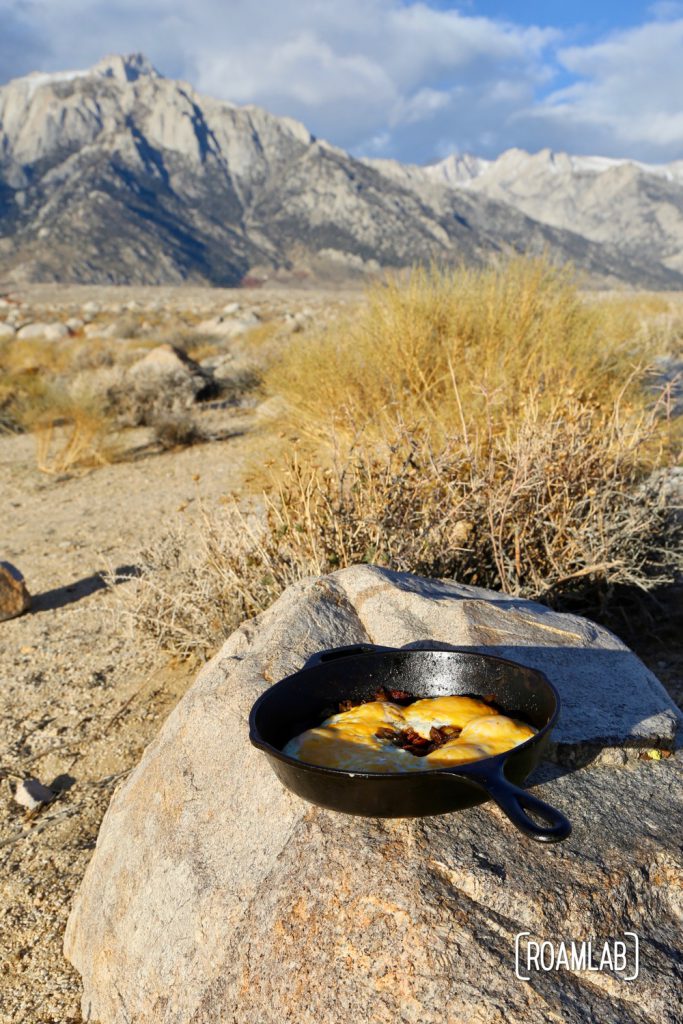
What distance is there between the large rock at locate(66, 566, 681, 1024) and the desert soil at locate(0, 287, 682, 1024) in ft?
0.73

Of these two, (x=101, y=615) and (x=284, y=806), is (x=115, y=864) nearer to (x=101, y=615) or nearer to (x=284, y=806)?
(x=284, y=806)

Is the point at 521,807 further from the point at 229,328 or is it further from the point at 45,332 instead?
the point at 45,332

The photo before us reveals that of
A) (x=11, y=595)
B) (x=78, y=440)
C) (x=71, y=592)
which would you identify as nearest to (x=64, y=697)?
(x=11, y=595)

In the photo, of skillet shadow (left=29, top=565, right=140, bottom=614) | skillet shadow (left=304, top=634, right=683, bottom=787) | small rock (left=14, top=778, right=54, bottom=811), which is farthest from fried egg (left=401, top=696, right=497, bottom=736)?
skillet shadow (left=29, top=565, right=140, bottom=614)

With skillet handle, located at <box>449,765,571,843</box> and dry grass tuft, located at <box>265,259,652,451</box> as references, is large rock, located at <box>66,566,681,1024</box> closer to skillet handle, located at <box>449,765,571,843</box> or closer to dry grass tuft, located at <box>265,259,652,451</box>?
skillet handle, located at <box>449,765,571,843</box>

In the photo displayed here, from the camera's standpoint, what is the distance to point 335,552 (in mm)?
3289

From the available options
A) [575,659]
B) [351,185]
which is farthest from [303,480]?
[351,185]

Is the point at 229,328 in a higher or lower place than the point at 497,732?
lower

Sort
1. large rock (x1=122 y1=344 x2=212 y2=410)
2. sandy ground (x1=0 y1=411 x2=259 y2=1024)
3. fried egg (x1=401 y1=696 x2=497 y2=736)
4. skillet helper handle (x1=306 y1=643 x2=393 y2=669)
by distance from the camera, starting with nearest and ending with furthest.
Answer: fried egg (x1=401 y1=696 x2=497 y2=736) → skillet helper handle (x1=306 y1=643 x2=393 y2=669) → sandy ground (x1=0 y1=411 x2=259 y2=1024) → large rock (x1=122 y1=344 x2=212 y2=410)

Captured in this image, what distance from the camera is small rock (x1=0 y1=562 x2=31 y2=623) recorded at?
14.7ft

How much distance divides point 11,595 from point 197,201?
140 meters

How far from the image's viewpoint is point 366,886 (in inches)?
53.6

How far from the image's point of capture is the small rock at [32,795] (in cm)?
283

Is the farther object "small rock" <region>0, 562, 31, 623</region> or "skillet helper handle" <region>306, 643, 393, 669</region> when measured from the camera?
"small rock" <region>0, 562, 31, 623</region>
